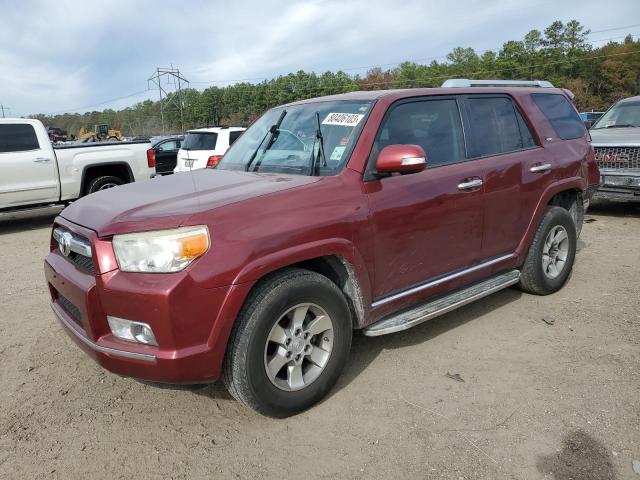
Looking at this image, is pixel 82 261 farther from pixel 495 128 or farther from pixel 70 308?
pixel 495 128

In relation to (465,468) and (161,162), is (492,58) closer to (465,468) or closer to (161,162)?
(161,162)

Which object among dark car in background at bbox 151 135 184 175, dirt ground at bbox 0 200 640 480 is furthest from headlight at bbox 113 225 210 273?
dark car in background at bbox 151 135 184 175

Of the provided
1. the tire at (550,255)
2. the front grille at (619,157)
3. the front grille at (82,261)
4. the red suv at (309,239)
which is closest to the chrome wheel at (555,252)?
the tire at (550,255)

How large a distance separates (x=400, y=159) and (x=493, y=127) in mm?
1502

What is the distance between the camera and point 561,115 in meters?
4.79

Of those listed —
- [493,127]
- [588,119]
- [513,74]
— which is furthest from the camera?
[513,74]

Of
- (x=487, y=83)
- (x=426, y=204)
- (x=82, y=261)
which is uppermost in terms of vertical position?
(x=487, y=83)

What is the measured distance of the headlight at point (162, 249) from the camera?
7.93ft

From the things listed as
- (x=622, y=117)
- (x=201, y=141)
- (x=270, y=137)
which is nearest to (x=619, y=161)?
(x=622, y=117)

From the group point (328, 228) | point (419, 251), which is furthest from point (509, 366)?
point (328, 228)

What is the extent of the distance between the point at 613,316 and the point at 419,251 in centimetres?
208

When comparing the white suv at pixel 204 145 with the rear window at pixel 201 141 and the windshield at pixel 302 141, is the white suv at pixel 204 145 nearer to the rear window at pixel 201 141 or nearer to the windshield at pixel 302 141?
the rear window at pixel 201 141

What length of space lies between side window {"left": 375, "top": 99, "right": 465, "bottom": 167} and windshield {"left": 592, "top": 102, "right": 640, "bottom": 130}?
7052 millimetres

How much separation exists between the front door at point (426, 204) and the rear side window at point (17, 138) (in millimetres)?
7876
